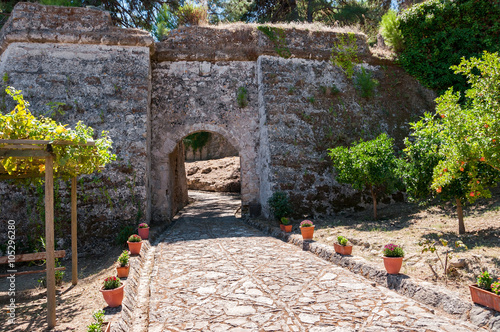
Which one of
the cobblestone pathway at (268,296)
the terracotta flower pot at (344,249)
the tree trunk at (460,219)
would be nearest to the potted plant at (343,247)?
the terracotta flower pot at (344,249)

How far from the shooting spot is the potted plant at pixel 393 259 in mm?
3994

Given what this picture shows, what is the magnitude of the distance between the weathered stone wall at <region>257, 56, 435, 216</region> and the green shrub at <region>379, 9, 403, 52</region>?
1.11 meters

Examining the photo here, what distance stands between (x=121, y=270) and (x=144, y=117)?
4783 millimetres

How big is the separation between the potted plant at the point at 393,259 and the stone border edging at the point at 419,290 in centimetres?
8

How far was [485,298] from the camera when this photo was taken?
2.95 meters

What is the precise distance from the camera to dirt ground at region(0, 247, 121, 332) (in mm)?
3385

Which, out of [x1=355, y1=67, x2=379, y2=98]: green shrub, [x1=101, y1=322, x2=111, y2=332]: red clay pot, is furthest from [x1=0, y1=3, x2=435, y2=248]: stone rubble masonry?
[x1=101, y1=322, x2=111, y2=332]: red clay pot

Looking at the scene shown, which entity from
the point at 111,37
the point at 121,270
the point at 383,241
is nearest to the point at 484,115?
the point at 383,241

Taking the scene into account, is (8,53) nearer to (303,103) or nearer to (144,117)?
(144,117)

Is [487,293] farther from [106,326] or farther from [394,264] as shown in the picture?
[106,326]

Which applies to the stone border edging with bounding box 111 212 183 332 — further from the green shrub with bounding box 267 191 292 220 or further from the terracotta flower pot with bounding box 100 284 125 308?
the green shrub with bounding box 267 191 292 220

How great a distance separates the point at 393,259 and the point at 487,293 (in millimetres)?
1135

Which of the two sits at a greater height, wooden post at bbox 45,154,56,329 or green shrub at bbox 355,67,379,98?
green shrub at bbox 355,67,379,98

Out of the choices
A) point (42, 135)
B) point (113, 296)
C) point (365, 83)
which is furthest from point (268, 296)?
point (365, 83)
